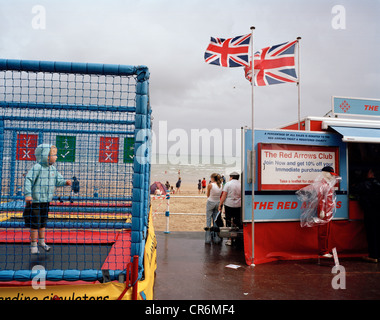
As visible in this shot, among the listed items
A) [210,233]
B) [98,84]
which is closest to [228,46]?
[98,84]

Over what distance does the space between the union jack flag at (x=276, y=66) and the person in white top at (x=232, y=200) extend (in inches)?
98.9

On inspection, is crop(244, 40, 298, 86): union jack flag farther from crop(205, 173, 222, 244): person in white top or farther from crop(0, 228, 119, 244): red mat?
crop(0, 228, 119, 244): red mat

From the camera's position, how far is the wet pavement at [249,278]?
12.9ft

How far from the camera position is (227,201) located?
672 centimetres

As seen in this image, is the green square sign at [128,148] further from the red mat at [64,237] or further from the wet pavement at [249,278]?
the wet pavement at [249,278]

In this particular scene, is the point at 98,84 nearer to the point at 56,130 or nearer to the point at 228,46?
the point at 228,46

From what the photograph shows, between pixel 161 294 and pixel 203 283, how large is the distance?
790mm

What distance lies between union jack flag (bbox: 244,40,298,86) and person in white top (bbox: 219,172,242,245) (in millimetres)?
2513

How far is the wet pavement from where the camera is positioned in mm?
3930

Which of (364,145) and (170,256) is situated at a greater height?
(364,145)

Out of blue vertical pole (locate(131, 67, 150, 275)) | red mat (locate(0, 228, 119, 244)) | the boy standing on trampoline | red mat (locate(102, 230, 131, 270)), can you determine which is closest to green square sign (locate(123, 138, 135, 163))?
the boy standing on trampoline

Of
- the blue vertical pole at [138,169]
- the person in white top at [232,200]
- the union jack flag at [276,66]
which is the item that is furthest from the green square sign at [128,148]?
the union jack flag at [276,66]

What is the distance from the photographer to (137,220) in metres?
2.83

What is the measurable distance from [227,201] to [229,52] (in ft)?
11.8
